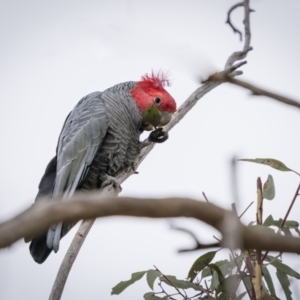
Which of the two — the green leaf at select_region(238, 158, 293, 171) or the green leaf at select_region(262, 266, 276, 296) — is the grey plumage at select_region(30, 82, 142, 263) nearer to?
the green leaf at select_region(262, 266, 276, 296)

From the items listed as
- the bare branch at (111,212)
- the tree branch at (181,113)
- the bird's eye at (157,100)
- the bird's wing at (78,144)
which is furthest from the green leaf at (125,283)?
the bare branch at (111,212)

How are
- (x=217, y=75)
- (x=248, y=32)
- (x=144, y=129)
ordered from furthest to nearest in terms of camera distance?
(x=144, y=129) → (x=248, y=32) → (x=217, y=75)

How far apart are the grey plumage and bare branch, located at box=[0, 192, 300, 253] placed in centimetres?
245

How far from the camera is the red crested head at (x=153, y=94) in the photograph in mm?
3330

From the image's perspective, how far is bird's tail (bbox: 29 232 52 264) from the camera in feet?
9.38

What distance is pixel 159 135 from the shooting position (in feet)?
9.69

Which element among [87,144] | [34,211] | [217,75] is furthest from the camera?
[87,144]

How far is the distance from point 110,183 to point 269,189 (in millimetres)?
1397

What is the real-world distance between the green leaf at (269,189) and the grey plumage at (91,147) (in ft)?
4.40

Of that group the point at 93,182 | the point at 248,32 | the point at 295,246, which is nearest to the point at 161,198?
the point at 295,246

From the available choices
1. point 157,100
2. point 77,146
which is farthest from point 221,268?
point 157,100

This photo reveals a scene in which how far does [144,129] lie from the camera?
11.2ft

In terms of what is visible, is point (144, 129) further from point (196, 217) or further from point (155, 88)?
point (196, 217)

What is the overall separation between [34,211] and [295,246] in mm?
249
